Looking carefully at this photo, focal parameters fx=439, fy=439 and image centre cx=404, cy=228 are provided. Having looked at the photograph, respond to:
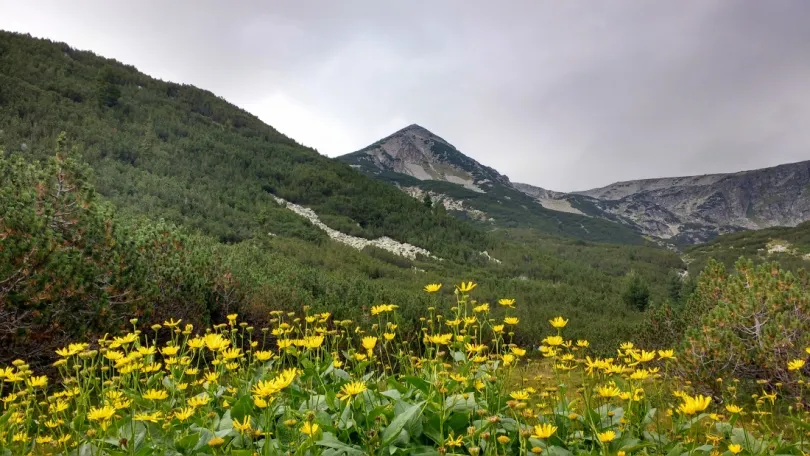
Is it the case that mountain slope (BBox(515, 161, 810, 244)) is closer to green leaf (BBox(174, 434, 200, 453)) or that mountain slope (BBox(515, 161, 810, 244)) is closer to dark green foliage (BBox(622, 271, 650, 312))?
dark green foliage (BBox(622, 271, 650, 312))

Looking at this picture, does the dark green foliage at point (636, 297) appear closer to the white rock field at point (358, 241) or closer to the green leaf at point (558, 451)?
the white rock field at point (358, 241)

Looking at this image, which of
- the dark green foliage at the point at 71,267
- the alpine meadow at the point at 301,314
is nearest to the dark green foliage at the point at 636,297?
the alpine meadow at the point at 301,314

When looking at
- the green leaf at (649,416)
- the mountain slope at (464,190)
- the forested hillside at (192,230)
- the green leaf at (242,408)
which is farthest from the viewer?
the mountain slope at (464,190)

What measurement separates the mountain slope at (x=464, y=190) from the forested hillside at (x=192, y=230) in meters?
17.2

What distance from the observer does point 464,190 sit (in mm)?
105500

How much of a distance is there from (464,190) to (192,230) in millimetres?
91883

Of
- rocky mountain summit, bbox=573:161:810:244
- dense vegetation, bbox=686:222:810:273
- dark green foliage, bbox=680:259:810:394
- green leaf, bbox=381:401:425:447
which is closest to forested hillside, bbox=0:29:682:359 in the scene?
green leaf, bbox=381:401:425:447

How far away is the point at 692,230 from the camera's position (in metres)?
163

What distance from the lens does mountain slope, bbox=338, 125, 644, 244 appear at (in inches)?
3666

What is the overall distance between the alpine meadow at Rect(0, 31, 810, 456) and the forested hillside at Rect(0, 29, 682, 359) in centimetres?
5

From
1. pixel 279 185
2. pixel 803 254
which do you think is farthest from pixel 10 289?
pixel 803 254

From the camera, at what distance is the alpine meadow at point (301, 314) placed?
1.99m

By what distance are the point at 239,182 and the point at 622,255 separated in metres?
44.5

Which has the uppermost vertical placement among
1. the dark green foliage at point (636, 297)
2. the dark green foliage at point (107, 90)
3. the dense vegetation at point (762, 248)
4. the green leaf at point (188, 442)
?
the dark green foliage at point (107, 90)
